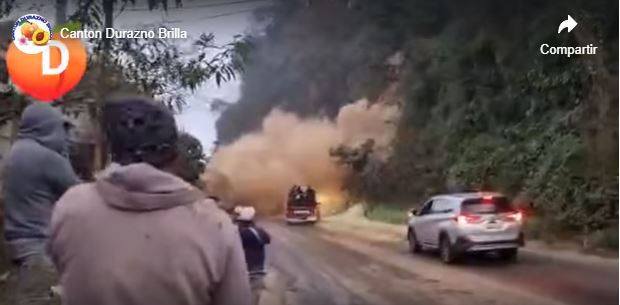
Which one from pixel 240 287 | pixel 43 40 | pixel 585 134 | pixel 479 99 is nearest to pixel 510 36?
pixel 479 99

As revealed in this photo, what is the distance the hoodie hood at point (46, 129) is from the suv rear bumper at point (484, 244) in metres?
1.91

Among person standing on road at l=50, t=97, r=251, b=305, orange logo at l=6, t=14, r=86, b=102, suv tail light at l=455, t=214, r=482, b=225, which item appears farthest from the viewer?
orange logo at l=6, t=14, r=86, b=102

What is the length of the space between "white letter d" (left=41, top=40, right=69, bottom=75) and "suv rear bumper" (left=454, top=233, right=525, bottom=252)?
216 cm

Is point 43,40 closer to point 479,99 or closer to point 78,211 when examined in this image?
point 479,99

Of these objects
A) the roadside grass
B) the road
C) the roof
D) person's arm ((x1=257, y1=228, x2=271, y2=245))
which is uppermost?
the roof

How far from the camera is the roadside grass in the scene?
152 inches

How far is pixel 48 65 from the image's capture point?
397 centimetres

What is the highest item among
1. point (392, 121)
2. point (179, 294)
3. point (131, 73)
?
point (131, 73)

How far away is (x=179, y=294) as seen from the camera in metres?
1.59

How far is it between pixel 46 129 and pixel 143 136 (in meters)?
1.82

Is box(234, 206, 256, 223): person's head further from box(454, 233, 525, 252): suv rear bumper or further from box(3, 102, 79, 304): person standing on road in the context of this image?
box(454, 233, 525, 252): suv rear bumper

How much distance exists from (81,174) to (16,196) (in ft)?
0.93

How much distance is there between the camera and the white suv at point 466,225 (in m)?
3.80

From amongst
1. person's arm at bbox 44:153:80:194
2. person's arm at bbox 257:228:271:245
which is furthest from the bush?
person's arm at bbox 44:153:80:194
